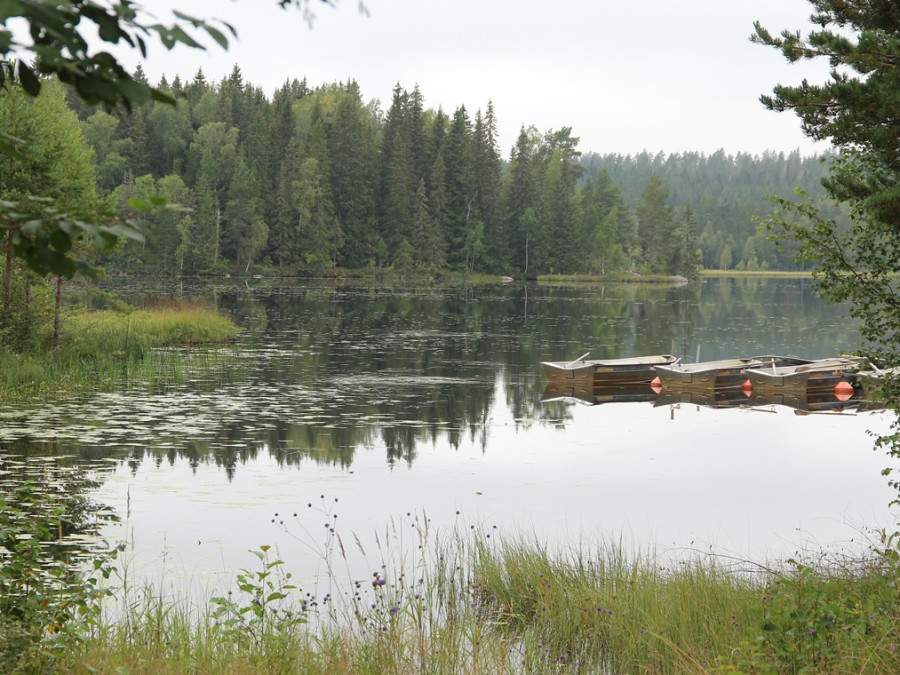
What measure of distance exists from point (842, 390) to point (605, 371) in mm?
7546

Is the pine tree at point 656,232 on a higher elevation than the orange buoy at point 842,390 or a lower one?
higher

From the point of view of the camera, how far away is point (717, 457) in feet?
66.0

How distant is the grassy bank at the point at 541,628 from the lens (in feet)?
18.9

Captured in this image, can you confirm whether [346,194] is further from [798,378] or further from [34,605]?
[34,605]

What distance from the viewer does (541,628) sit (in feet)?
27.0

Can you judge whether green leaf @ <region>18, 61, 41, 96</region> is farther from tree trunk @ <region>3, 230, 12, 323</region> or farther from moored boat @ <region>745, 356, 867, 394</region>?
moored boat @ <region>745, 356, 867, 394</region>

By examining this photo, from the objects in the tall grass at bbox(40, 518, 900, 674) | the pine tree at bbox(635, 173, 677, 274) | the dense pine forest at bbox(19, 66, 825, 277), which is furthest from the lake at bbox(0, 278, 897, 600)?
the pine tree at bbox(635, 173, 677, 274)

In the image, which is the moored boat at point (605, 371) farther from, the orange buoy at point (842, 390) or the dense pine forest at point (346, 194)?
the dense pine forest at point (346, 194)

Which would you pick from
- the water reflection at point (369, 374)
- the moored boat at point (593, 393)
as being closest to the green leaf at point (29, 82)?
the water reflection at point (369, 374)

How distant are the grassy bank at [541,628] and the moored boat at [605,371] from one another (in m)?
20.5

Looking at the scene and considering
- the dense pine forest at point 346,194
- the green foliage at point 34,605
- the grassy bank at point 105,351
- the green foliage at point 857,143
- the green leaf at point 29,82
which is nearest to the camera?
the green leaf at point 29,82

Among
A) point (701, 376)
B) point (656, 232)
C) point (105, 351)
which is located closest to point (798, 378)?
point (701, 376)

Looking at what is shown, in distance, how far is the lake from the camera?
1277 centimetres

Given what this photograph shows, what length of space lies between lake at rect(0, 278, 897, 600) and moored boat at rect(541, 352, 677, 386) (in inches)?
34.7
